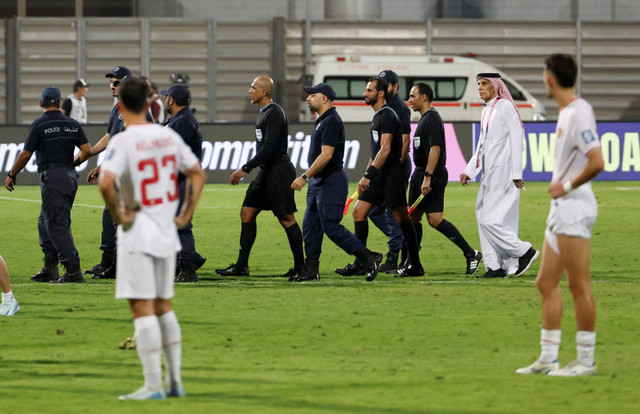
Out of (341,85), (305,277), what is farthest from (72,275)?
(341,85)

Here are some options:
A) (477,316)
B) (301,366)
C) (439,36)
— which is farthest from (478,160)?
(439,36)

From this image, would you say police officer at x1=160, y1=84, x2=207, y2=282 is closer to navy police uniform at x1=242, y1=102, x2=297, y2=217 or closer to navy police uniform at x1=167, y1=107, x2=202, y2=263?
navy police uniform at x1=167, y1=107, x2=202, y2=263

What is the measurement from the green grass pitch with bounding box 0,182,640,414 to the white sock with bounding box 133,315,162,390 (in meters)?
0.16

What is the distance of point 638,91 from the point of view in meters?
36.9

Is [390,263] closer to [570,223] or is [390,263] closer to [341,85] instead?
[570,223]

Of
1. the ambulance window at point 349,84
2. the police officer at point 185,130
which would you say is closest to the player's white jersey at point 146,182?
the police officer at point 185,130

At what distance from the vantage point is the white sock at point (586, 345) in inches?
287

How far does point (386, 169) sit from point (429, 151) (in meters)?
0.59

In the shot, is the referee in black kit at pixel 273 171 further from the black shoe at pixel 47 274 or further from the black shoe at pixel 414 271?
the black shoe at pixel 47 274

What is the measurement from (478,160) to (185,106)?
9.92ft

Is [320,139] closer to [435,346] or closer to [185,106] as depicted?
[185,106]

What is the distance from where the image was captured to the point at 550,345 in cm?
738

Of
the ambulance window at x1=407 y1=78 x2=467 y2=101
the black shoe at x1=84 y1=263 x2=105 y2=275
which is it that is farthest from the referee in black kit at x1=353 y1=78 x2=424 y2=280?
the ambulance window at x1=407 y1=78 x2=467 y2=101

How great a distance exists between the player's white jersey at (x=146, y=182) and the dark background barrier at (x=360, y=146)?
1804 cm
